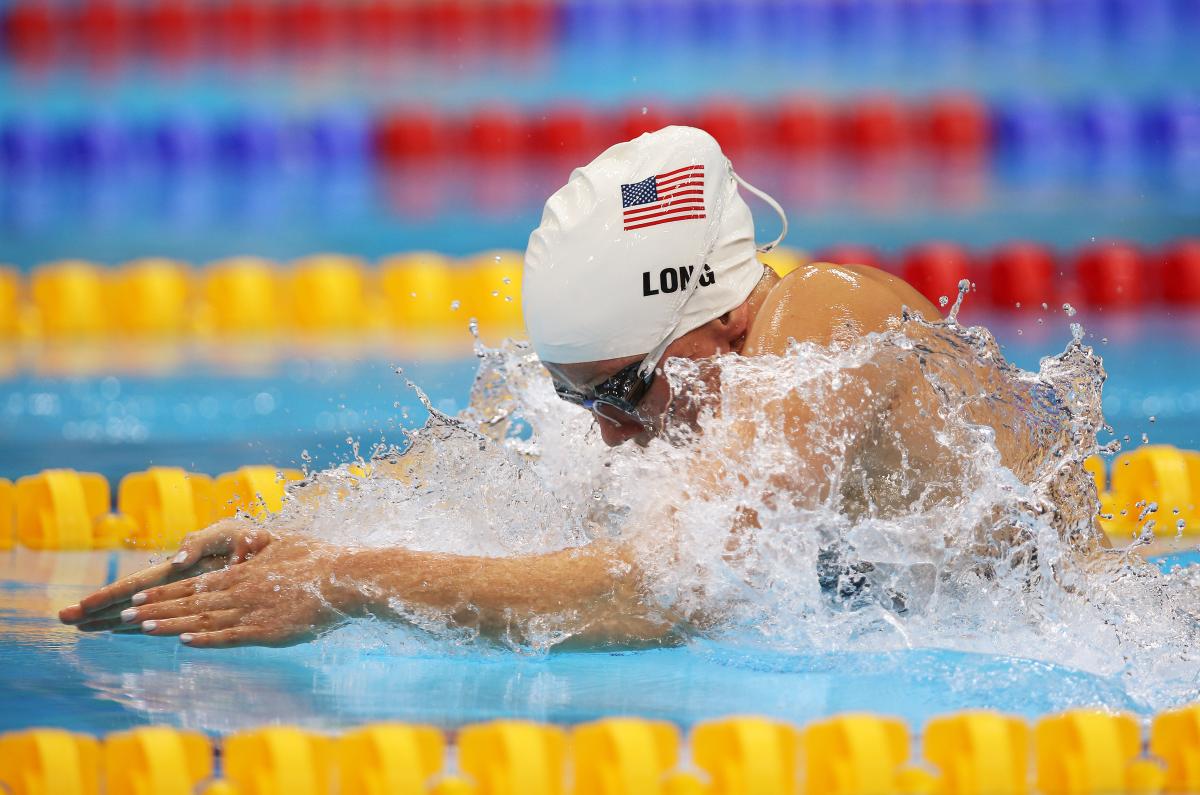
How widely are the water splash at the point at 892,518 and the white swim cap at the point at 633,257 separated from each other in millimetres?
104

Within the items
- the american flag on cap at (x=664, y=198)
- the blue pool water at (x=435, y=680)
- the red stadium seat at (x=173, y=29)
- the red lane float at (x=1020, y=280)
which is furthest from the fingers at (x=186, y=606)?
the red stadium seat at (x=173, y=29)

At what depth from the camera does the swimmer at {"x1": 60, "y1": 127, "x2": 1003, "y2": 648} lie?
2.14 meters

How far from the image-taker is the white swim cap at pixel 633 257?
7.47ft

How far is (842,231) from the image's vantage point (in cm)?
596

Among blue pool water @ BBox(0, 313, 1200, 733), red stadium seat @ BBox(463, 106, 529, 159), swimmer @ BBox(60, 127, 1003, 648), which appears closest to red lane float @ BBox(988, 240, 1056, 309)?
blue pool water @ BBox(0, 313, 1200, 733)

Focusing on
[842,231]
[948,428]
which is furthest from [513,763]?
[842,231]

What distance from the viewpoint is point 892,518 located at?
2287mm

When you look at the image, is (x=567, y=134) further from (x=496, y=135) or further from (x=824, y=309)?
(x=824, y=309)

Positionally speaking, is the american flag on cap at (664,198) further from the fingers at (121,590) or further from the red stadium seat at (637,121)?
the red stadium seat at (637,121)

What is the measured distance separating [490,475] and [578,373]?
1.58 feet

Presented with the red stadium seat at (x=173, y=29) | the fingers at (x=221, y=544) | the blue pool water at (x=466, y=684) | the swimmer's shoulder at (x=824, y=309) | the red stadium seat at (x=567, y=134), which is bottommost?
the blue pool water at (x=466, y=684)

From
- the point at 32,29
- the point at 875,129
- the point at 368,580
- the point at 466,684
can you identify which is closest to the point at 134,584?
the point at 368,580

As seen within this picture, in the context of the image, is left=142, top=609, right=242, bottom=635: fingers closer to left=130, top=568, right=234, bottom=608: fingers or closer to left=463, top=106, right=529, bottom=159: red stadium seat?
left=130, top=568, right=234, bottom=608: fingers

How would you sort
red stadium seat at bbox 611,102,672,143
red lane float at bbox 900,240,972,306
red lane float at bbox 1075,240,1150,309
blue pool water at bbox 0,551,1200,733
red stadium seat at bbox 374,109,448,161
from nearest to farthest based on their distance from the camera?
1. blue pool water at bbox 0,551,1200,733
2. red lane float at bbox 900,240,972,306
3. red lane float at bbox 1075,240,1150,309
4. red stadium seat at bbox 611,102,672,143
5. red stadium seat at bbox 374,109,448,161
